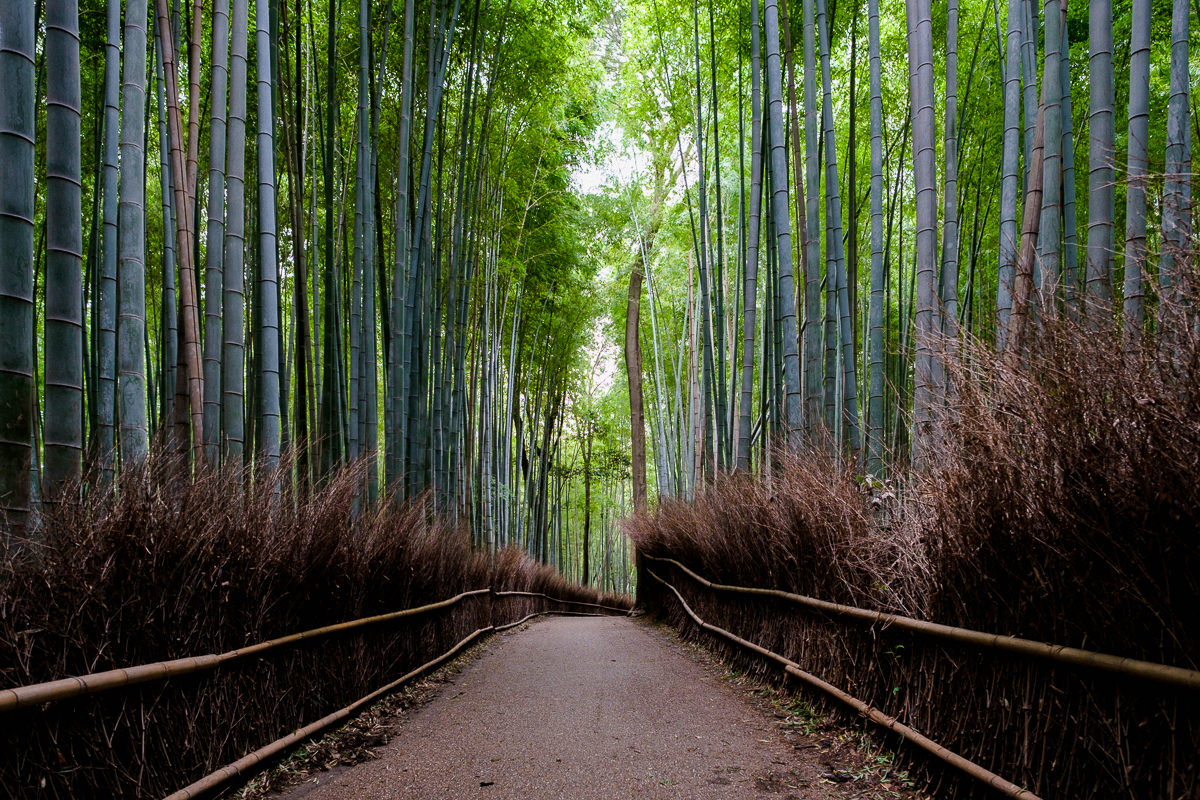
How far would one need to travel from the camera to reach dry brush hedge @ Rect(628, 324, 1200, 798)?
1.16 metres

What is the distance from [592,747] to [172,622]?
129cm

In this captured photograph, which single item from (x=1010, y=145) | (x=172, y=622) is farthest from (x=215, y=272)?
(x=1010, y=145)

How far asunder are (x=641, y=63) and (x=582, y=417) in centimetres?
827

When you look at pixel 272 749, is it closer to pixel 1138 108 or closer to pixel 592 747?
pixel 592 747

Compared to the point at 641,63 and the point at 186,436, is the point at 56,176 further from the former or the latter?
the point at 641,63

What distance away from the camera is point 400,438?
4250mm

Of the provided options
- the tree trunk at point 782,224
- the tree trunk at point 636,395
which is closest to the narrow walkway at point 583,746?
the tree trunk at point 782,224

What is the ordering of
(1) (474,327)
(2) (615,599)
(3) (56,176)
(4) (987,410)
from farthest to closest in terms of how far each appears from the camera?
1. (2) (615,599)
2. (1) (474,327)
3. (3) (56,176)
4. (4) (987,410)

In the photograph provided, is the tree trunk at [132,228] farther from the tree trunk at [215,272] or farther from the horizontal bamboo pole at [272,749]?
the horizontal bamboo pole at [272,749]

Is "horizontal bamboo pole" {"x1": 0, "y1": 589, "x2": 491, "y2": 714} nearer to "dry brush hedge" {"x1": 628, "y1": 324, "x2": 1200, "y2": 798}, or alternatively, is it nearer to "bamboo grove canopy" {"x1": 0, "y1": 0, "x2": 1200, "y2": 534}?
"bamboo grove canopy" {"x1": 0, "y1": 0, "x2": 1200, "y2": 534}

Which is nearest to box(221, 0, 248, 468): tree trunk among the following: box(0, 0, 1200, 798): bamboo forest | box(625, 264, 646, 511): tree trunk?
box(0, 0, 1200, 798): bamboo forest

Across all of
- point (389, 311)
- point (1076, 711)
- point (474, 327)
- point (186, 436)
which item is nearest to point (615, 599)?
point (474, 327)

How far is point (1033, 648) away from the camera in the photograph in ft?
4.71

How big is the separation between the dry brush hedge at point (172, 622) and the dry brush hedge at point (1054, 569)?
68.8 inches
